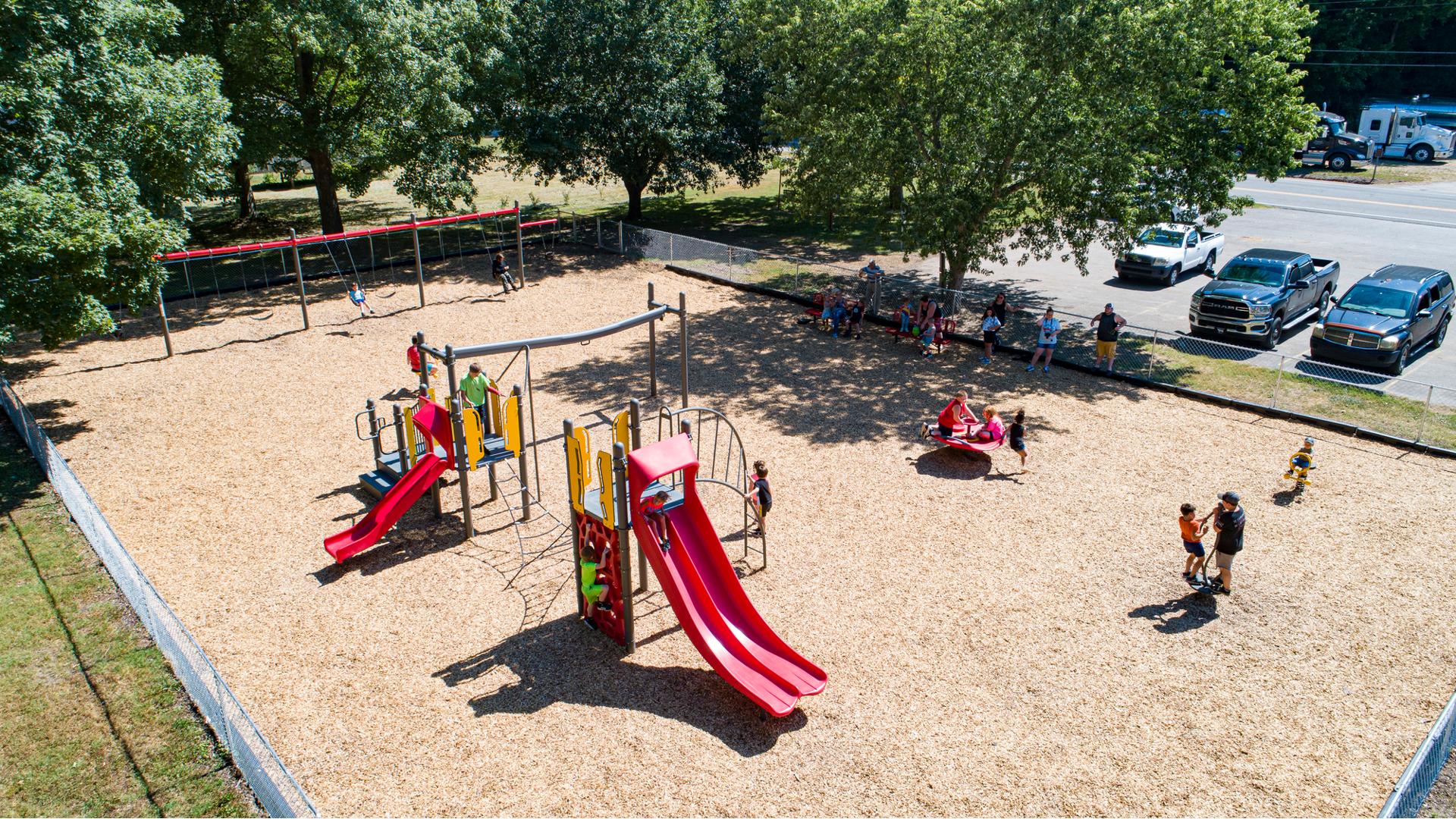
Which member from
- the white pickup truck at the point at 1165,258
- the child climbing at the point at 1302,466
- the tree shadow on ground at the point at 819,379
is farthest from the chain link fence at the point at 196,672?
the white pickup truck at the point at 1165,258

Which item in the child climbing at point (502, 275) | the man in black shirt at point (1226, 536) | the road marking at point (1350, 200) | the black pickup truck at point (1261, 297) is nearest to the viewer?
the man in black shirt at point (1226, 536)

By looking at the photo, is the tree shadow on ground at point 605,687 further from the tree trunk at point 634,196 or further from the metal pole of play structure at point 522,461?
the tree trunk at point 634,196

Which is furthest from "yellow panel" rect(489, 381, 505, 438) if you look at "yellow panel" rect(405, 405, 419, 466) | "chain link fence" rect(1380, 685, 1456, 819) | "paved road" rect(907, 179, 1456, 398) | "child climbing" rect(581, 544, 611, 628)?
"paved road" rect(907, 179, 1456, 398)

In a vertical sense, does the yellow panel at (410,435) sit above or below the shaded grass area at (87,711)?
above

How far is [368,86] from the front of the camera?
26.6 meters

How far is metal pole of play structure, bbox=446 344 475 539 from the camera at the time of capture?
12773mm

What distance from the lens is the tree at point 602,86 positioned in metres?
28.8

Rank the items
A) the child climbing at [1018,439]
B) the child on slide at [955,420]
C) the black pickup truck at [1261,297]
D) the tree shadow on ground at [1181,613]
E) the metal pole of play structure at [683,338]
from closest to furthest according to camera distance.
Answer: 1. the tree shadow on ground at [1181,613]
2. the child climbing at [1018,439]
3. the child on slide at [955,420]
4. the metal pole of play structure at [683,338]
5. the black pickup truck at [1261,297]

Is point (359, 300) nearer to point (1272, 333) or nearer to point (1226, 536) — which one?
point (1226, 536)

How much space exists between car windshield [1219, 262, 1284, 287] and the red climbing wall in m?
18.8

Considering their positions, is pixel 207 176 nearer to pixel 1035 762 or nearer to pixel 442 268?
pixel 442 268

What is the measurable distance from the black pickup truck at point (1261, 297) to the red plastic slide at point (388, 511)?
710 inches

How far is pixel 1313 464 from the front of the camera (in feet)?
51.4

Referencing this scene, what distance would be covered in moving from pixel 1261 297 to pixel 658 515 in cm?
1746
